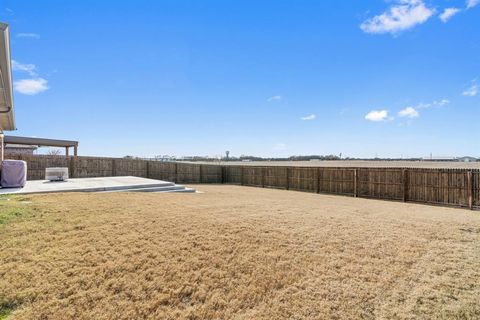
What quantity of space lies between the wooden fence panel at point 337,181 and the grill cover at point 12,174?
13986mm

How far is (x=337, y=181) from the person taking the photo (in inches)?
602

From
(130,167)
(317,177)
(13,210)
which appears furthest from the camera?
(130,167)

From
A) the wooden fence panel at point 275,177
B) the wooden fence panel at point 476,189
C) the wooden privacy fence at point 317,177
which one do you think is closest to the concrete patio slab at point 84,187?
the wooden privacy fence at point 317,177

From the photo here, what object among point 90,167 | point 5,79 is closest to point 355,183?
point 5,79

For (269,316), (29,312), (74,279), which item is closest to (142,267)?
(74,279)

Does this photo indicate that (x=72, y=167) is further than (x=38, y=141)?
No

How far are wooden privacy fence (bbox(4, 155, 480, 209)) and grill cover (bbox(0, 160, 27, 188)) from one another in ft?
23.1

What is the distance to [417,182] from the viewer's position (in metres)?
12.1

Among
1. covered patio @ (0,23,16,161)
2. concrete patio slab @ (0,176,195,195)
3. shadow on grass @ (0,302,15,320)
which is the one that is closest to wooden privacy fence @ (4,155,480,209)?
covered patio @ (0,23,16,161)

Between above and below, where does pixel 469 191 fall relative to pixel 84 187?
below

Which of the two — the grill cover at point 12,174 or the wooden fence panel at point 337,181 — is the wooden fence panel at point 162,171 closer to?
the grill cover at point 12,174

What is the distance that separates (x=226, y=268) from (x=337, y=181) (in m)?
13.0

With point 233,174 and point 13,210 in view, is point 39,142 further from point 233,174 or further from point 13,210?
point 13,210

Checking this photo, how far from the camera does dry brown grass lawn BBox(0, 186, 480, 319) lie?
2.90 metres
